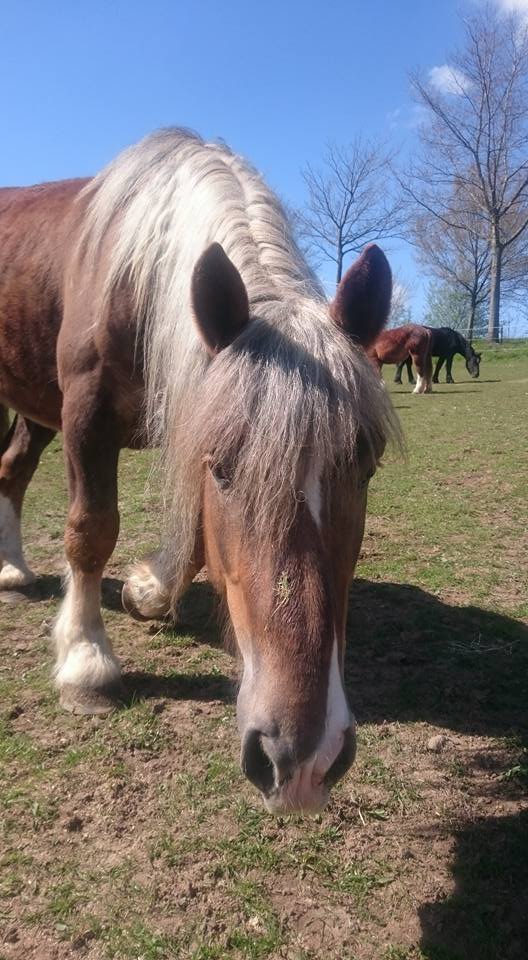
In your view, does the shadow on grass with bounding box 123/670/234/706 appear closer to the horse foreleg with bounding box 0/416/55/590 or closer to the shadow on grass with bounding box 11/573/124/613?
the shadow on grass with bounding box 11/573/124/613

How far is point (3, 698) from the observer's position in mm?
3238

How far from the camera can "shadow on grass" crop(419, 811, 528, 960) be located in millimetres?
1881

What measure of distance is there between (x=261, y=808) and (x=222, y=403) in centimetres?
149

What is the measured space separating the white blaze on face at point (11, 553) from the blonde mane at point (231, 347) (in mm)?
1727

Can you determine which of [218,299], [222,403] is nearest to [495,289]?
[218,299]

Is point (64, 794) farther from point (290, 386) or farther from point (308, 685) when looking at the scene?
point (290, 386)

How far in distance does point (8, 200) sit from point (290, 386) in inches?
134

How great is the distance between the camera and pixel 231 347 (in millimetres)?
2021

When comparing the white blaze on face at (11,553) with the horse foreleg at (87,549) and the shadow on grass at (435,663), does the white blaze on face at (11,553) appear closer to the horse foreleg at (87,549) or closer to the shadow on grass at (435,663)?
the horse foreleg at (87,549)

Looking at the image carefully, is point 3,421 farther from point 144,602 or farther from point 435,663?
point 435,663

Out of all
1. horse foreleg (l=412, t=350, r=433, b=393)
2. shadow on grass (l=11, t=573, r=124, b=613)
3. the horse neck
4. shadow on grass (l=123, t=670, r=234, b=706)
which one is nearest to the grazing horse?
shadow on grass (l=123, t=670, r=234, b=706)

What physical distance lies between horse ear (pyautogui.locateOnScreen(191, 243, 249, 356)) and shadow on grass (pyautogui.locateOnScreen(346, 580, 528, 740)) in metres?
1.83

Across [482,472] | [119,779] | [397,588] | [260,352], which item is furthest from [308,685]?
[482,472]

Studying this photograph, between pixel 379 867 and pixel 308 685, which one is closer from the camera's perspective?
pixel 308 685
